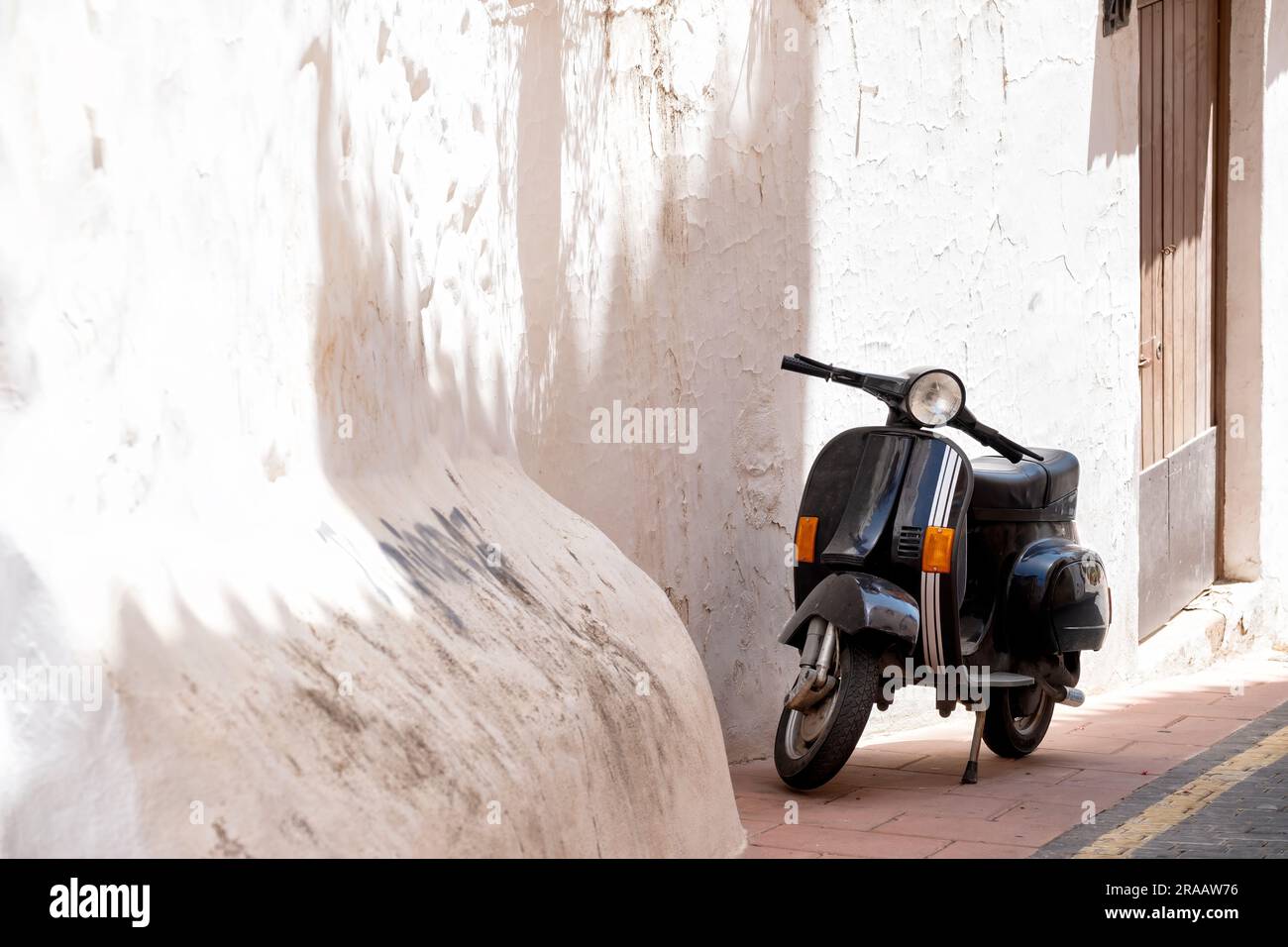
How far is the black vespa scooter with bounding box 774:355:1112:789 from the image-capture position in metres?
4.46

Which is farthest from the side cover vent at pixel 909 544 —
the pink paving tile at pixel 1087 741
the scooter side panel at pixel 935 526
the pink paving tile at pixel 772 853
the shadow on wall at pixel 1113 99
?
the shadow on wall at pixel 1113 99

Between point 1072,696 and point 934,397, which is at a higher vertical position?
point 934,397

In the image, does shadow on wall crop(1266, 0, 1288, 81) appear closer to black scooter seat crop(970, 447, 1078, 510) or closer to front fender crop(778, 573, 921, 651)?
black scooter seat crop(970, 447, 1078, 510)

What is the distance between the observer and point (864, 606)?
4391mm

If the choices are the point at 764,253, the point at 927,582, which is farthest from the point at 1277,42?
the point at 927,582

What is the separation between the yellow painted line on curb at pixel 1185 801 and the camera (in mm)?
3990

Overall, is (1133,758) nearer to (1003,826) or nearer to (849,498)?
(1003,826)

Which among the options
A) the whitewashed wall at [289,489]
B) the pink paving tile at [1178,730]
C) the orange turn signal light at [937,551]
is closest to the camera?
the whitewashed wall at [289,489]

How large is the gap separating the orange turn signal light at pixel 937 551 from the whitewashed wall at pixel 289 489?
960 millimetres

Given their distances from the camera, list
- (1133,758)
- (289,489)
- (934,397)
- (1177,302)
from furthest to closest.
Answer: (1177,302), (1133,758), (934,397), (289,489)

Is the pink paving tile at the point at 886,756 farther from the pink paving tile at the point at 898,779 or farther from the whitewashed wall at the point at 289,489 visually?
the whitewashed wall at the point at 289,489

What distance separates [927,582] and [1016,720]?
0.89m

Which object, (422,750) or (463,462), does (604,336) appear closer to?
(463,462)
